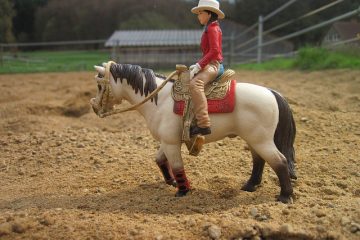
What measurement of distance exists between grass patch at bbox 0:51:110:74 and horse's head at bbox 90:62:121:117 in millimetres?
12823

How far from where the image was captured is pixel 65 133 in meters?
5.67

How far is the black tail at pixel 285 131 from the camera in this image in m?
3.39

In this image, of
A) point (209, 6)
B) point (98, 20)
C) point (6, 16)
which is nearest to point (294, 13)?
point (6, 16)

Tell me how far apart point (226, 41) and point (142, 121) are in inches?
453

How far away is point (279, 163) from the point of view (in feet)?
10.8

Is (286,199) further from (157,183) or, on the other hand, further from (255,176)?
(157,183)

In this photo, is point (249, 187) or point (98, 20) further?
point (98, 20)

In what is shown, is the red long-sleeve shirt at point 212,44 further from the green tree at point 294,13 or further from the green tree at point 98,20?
the green tree at point 98,20

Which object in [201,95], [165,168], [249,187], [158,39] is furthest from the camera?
[158,39]

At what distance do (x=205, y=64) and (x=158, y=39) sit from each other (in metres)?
15.2

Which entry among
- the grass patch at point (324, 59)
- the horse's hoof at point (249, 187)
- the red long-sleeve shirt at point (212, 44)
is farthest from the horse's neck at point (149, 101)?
the grass patch at point (324, 59)

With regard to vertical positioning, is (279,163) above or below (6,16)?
below

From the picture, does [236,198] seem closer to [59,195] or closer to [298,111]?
[59,195]

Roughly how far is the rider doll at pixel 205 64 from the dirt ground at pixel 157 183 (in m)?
0.68
